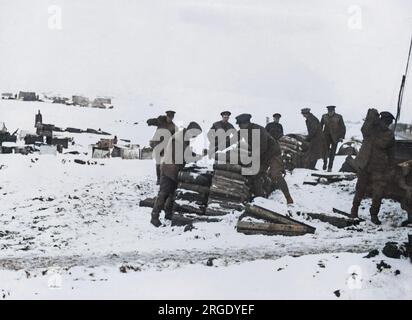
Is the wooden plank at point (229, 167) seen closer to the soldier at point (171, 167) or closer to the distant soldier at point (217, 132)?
the soldier at point (171, 167)

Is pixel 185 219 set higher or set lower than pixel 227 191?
lower

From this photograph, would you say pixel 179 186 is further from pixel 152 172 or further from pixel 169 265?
pixel 152 172

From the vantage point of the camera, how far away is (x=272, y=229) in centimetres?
633

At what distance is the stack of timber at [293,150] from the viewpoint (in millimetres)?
10258

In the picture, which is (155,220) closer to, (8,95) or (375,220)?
(375,220)

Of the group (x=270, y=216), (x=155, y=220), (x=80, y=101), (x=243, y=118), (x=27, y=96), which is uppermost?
(x=27, y=96)

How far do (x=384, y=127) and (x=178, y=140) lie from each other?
330cm

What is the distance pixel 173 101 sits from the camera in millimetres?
18312

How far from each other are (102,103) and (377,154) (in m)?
23.7

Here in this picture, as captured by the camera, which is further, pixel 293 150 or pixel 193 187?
pixel 293 150

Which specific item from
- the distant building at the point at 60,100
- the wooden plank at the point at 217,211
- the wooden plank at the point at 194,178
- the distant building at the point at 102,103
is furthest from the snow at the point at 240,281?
the distant building at the point at 60,100

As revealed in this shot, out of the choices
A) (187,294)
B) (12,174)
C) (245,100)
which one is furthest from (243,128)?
(245,100)

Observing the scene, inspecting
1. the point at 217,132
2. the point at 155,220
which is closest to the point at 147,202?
the point at 155,220

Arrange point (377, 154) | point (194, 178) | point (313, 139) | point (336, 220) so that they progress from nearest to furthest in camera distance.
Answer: point (336, 220) → point (377, 154) → point (194, 178) → point (313, 139)
